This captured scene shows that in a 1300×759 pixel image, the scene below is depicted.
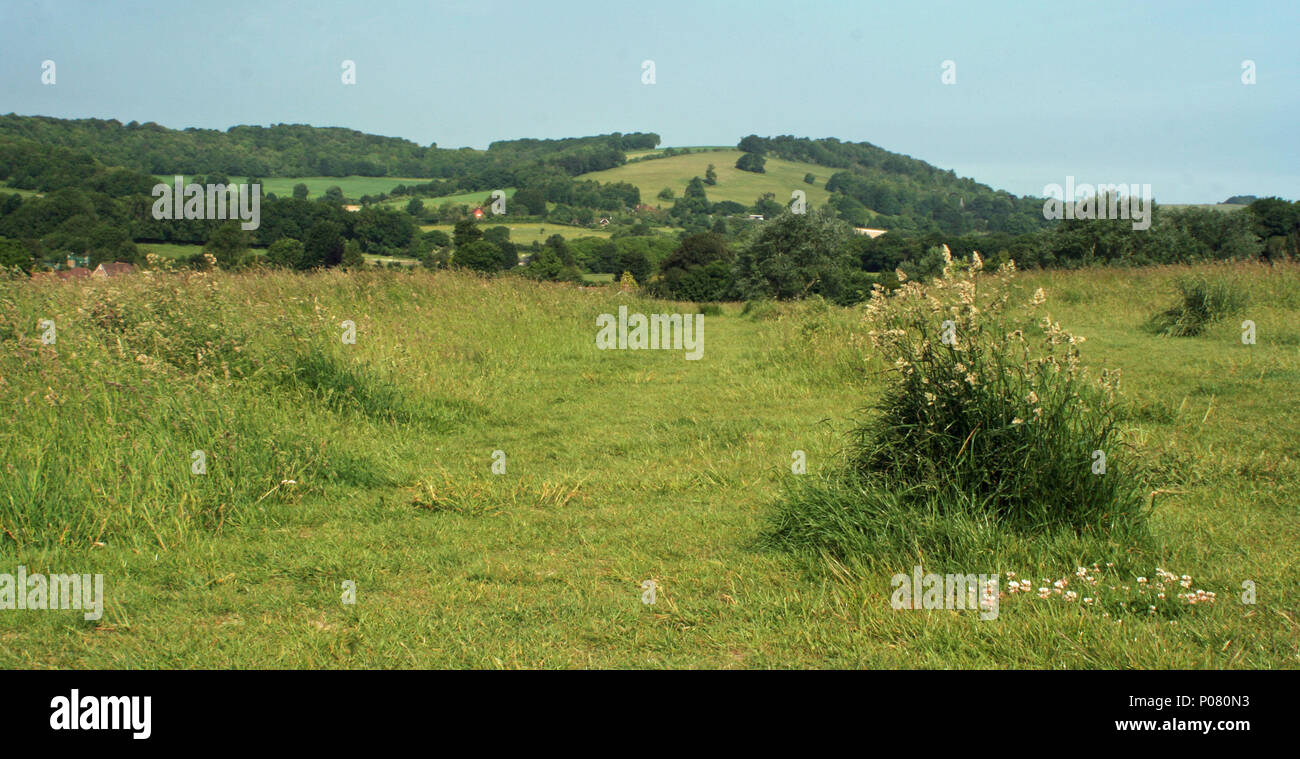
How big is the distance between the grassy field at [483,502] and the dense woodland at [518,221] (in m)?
3.45

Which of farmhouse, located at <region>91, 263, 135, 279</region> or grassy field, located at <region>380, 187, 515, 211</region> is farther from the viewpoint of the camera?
grassy field, located at <region>380, 187, 515, 211</region>

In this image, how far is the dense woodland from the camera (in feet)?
53.0

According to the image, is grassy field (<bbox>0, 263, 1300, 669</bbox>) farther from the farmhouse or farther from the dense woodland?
the dense woodland

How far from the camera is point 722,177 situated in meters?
92.1

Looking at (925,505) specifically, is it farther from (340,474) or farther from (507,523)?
(340,474)

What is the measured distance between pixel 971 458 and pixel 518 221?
5071cm

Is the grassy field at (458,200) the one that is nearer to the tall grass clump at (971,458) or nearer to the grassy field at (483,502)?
the grassy field at (483,502)

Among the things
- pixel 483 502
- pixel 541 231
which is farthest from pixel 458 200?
pixel 483 502

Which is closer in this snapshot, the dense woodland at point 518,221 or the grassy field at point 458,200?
the dense woodland at point 518,221

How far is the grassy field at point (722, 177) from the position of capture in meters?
83.2

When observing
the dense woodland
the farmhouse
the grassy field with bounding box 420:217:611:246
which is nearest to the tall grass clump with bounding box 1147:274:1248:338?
the dense woodland

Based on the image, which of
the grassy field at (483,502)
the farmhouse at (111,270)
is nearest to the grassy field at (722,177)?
the farmhouse at (111,270)

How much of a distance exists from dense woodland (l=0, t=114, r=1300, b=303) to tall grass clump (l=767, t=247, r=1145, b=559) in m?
5.50

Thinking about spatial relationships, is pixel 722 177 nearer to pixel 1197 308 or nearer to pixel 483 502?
pixel 1197 308
